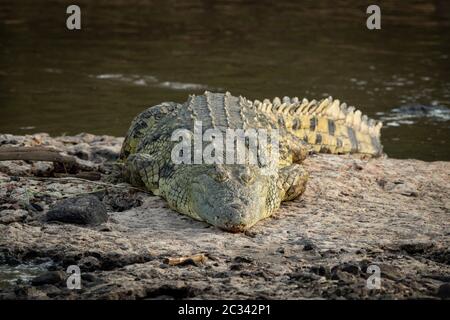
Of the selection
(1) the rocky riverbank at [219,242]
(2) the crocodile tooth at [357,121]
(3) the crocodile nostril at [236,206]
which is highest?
(2) the crocodile tooth at [357,121]

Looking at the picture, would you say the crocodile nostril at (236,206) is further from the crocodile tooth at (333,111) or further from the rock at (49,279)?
the crocodile tooth at (333,111)

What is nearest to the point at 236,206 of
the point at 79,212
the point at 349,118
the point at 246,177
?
the point at 246,177

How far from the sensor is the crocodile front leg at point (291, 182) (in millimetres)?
7785

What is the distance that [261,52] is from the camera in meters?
17.4

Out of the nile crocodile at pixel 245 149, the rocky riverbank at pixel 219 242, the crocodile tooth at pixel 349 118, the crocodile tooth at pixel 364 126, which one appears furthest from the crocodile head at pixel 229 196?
the crocodile tooth at pixel 364 126

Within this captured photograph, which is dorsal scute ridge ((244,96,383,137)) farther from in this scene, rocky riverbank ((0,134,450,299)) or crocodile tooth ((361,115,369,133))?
rocky riverbank ((0,134,450,299))

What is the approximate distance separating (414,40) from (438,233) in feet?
41.5

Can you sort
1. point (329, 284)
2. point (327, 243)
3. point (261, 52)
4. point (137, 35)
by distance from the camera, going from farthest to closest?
point (137, 35) → point (261, 52) → point (327, 243) → point (329, 284)

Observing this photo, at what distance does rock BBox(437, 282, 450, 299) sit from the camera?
18.3 feet

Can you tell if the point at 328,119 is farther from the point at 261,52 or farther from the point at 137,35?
the point at 137,35

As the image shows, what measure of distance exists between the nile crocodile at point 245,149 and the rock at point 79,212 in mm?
705

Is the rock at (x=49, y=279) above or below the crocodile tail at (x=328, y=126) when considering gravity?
below

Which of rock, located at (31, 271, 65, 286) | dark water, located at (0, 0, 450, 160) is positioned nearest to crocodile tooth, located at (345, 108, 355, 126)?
dark water, located at (0, 0, 450, 160)

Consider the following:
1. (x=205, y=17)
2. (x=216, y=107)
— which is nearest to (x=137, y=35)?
(x=205, y=17)
